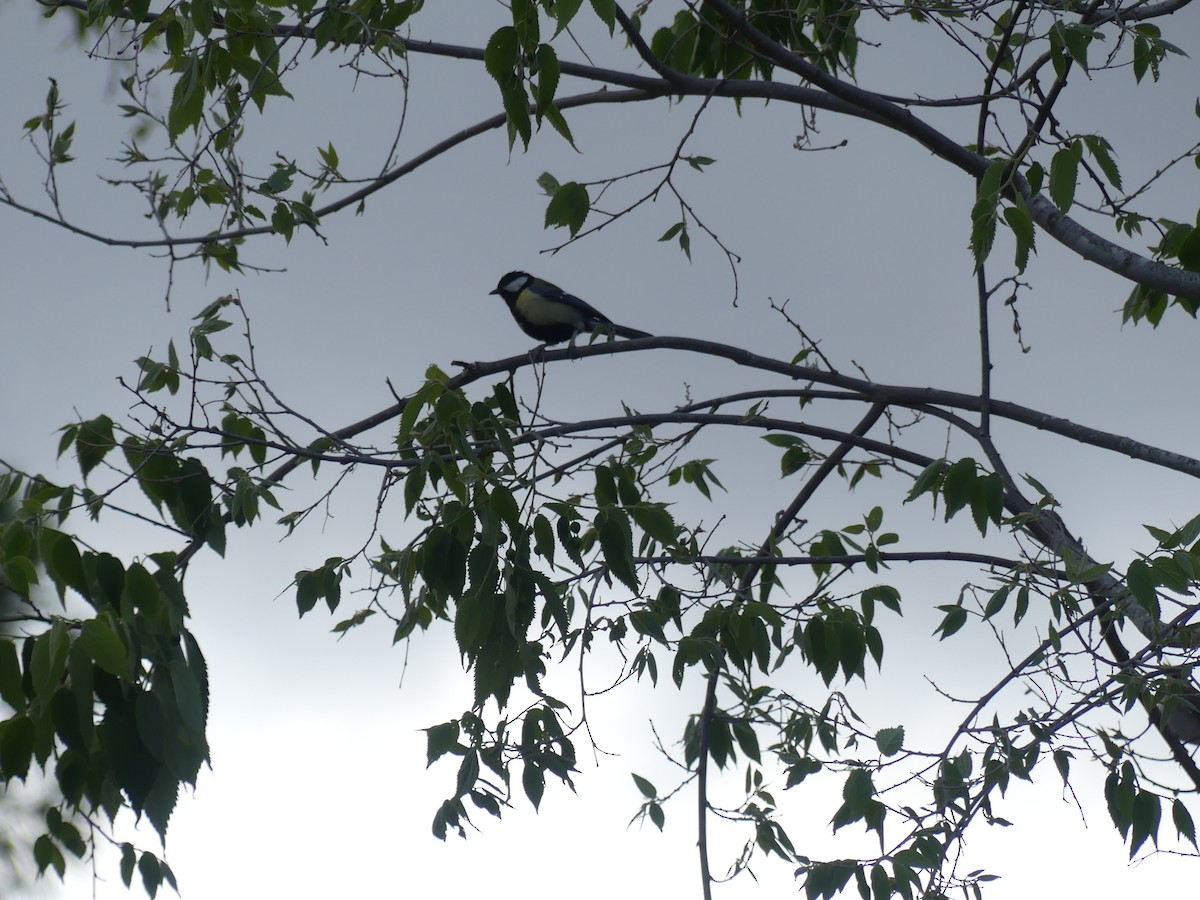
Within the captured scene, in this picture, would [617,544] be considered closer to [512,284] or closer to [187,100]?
[187,100]

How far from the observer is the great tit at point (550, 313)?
706 centimetres

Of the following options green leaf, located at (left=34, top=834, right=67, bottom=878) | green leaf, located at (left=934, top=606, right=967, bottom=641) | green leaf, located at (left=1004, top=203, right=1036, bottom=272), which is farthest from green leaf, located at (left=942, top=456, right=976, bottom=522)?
green leaf, located at (left=34, top=834, right=67, bottom=878)

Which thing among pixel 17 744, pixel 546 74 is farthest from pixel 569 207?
pixel 17 744

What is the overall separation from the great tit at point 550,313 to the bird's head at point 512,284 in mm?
112

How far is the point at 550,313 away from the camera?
23.9 ft

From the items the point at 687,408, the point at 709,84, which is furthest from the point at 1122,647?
the point at 709,84

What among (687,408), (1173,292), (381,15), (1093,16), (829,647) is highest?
(381,15)

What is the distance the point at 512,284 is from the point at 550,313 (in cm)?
101

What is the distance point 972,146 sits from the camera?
15.4 feet

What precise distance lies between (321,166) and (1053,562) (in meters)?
2.98

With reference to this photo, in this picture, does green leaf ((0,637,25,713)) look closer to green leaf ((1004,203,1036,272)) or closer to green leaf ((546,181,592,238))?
green leaf ((546,181,592,238))

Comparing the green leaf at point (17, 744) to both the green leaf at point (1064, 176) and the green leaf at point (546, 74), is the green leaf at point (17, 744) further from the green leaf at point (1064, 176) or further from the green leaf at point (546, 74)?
the green leaf at point (1064, 176)

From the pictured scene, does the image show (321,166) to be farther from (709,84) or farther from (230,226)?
(709,84)

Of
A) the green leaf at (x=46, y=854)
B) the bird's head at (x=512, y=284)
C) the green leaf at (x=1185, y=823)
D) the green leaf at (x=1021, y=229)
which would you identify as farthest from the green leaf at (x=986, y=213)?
the bird's head at (x=512, y=284)
